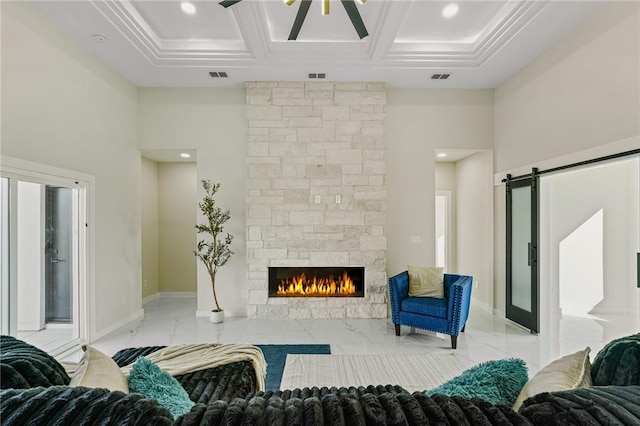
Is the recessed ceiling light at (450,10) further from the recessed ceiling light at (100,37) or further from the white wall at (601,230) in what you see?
the recessed ceiling light at (100,37)

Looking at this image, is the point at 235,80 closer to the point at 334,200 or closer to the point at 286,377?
the point at 334,200

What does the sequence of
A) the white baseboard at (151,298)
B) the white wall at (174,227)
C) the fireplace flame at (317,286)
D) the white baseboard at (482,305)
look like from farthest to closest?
the white wall at (174,227), the white baseboard at (151,298), the white baseboard at (482,305), the fireplace flame at (317,286)

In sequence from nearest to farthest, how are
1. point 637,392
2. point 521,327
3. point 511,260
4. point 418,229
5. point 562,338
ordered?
point 637,392 < point 562,338 < point 521,327 < point 511,260 < point 418,229

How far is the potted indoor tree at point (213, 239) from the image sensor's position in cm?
454

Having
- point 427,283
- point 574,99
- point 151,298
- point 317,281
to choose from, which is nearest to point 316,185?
point 317,281

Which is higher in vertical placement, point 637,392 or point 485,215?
point 485,215

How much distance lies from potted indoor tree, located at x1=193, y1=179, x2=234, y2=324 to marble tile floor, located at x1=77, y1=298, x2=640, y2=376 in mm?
584

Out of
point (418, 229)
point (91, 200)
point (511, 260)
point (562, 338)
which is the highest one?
point (91, 200)

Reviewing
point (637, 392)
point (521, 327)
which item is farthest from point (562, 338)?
point (637, 392)

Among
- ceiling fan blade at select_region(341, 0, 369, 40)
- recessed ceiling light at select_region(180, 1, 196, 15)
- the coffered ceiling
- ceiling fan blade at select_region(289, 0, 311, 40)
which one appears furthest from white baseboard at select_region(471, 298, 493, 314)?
recessed ceiling light at select_region(180, 1, 196, 15)

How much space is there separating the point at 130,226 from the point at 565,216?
6.49m

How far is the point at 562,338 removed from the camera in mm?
3859

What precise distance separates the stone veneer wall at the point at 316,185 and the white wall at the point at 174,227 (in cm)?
192

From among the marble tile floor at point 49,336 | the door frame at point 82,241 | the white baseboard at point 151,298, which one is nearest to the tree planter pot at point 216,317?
the door frame at point 82,241
